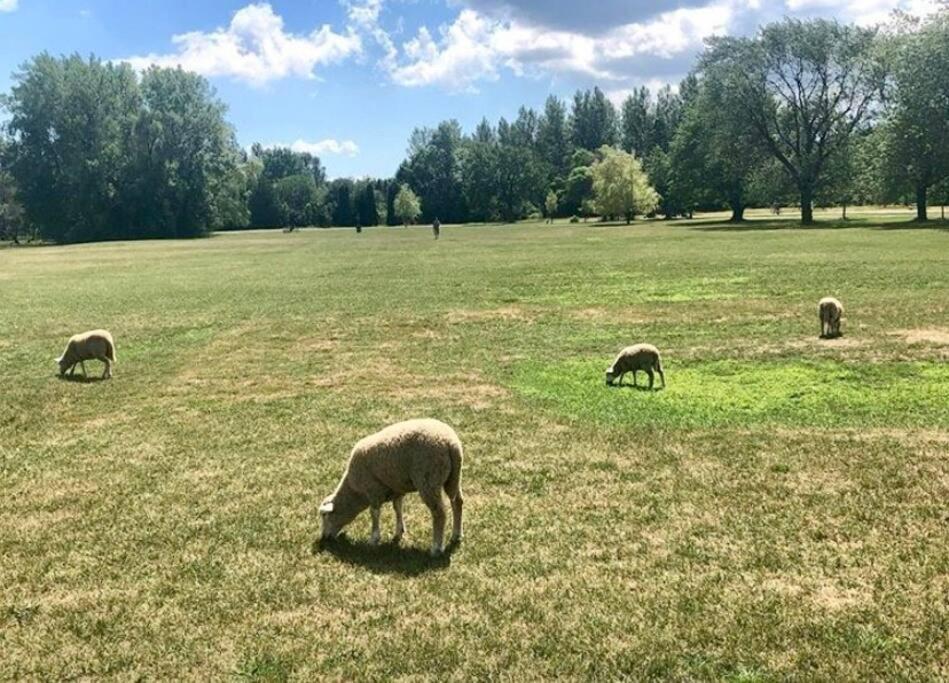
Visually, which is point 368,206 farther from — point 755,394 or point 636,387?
point 755,394

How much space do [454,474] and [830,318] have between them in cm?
1405

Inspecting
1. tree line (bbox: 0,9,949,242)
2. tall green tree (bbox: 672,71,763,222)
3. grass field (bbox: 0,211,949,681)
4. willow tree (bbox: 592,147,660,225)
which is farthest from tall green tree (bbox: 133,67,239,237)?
grass field (bbox: 0,211,949,681)

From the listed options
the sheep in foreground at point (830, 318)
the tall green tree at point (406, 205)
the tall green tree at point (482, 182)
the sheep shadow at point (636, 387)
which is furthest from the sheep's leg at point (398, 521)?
the tall green tree at point (482, 182)

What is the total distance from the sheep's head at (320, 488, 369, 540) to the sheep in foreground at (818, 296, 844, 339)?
563 inches

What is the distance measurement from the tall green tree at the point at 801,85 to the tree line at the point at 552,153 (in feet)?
0.61

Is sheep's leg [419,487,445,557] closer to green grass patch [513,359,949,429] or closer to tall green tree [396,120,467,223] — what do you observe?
green grass patch [513,359,949,429]

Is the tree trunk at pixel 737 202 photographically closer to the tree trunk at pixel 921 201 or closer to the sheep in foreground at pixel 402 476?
the tree trunk at pixel 921 201

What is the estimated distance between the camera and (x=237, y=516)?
8625mm

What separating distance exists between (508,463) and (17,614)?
5.79m

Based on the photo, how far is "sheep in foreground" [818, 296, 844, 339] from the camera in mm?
18062

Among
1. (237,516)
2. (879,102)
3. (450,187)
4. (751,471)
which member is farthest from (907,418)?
(450,187)

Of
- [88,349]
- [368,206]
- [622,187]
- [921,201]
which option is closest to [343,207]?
[368,206]

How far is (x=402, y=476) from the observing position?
735 cm

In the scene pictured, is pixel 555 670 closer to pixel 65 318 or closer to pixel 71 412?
pixel 71 412
